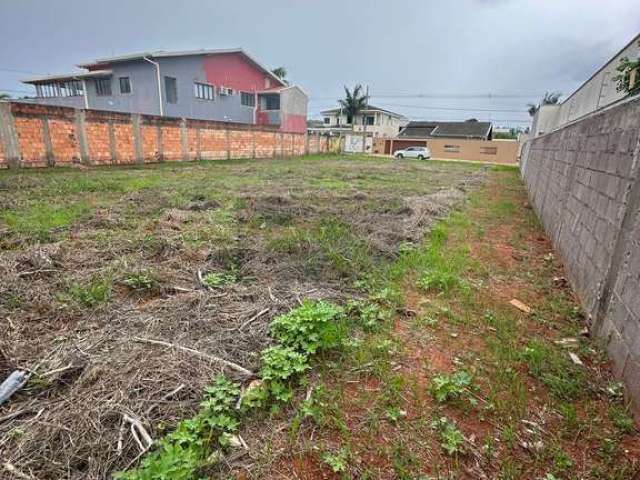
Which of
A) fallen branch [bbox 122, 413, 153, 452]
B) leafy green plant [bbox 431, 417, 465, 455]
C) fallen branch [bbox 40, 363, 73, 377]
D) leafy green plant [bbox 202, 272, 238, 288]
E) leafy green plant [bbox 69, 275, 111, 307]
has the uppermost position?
leafy green plant [bbox 69, 275, 111, 307]

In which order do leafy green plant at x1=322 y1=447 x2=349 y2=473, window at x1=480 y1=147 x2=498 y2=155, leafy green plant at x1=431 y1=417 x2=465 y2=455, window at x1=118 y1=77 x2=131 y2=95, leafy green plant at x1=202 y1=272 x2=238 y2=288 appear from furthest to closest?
window at x1=480 y1=147 x2=498 y2=155 < window at x1=118 y1=77 x2=131 y2=95 < leafy green plant at x1=202 y1=272 x2=238 y2=288 < leafy green plant at x1=431 y1=417 x2=465 y2=455 < leafy green plant at x1=322 y1=447 x2=349 y2=473

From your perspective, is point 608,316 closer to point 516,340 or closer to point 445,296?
point 516,340

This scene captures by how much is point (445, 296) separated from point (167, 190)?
6.46 metres

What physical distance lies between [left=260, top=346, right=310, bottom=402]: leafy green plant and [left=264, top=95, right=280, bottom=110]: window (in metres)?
25.4

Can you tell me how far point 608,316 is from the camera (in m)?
2.19

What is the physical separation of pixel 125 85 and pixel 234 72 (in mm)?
6679

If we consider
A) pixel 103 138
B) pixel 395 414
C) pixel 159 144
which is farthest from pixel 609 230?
pixel 159 144

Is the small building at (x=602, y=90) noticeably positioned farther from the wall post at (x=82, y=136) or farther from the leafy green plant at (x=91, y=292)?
the wall post at (x=82, y=136)

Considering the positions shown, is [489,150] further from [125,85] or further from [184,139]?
[125,85]

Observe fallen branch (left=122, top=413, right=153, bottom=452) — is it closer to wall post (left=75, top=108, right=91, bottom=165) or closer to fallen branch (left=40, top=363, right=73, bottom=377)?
fallen branch (left=40, top=363, right=73, bottom=377)

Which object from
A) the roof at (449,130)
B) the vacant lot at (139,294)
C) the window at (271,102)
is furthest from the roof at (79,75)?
the roof at (449,130)

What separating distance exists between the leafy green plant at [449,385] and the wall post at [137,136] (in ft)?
45.9

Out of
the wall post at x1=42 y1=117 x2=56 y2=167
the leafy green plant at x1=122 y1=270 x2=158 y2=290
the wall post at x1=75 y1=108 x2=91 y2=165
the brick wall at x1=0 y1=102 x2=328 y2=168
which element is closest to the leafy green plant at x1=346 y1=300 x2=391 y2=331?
the leafy green plant at x1=122 y1=270 x2=158 y2=290

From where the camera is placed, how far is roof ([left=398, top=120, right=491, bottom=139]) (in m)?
37.1
